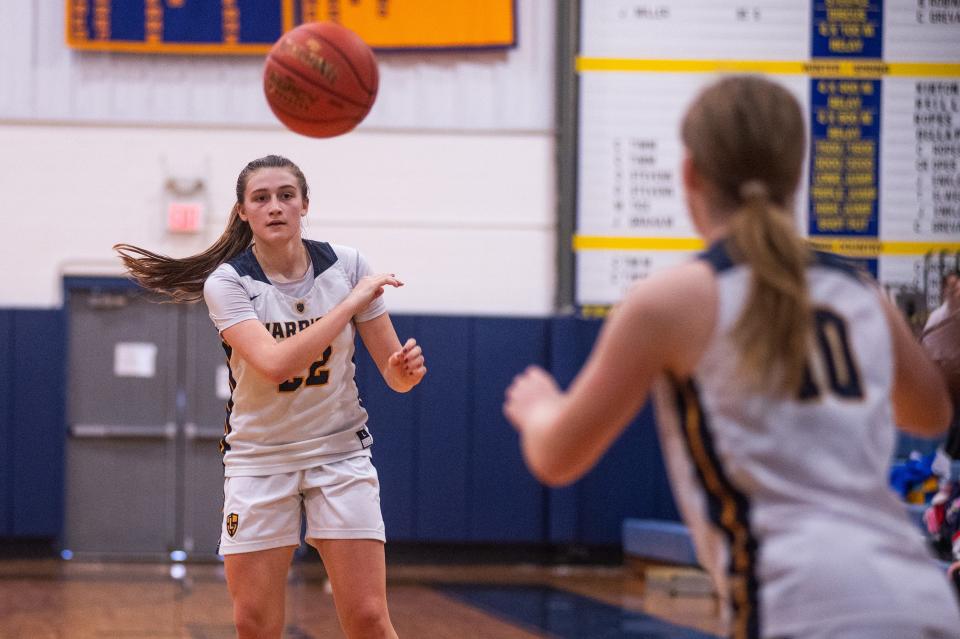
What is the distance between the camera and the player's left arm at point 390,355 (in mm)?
3254

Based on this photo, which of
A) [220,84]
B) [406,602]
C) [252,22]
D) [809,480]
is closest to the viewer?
[809,480]

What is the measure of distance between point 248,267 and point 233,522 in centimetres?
74

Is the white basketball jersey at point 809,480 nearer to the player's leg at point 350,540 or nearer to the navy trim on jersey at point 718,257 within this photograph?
the navy trim on jersey at point 718,257

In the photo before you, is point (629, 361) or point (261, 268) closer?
point (629, 361)

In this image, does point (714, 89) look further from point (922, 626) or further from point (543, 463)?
point (922, 626)

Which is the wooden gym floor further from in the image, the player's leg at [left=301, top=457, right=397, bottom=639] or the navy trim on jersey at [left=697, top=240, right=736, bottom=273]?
the navy trim on jersey at [left=697, top=240, right=736, bottom=273]

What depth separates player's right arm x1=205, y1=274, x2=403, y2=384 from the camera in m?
3.12

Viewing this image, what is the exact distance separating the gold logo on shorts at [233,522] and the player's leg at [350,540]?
0.65 ft

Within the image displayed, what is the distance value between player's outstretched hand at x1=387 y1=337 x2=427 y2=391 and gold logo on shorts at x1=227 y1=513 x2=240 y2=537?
1.93 ft

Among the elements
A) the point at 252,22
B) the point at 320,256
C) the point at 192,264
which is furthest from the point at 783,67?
the point at 192,264

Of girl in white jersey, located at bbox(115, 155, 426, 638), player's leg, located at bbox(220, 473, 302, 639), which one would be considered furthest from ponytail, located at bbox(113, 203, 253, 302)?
player's leg, located at bbox(220, 473, 302, 639)

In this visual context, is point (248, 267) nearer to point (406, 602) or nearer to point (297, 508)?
point (297, 508)

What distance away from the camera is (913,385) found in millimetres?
1808

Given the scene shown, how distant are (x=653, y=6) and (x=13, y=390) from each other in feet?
18.0
